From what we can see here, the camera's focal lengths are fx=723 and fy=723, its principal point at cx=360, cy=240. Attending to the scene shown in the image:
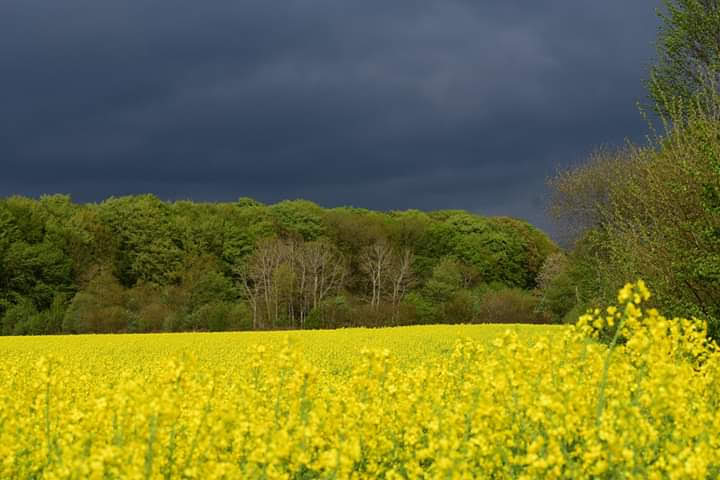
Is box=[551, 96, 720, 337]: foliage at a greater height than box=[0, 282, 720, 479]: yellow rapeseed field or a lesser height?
greater

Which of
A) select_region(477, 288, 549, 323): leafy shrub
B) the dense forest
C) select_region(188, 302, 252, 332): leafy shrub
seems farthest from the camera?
select_region(477, 288, 549, 323): leafy shrub

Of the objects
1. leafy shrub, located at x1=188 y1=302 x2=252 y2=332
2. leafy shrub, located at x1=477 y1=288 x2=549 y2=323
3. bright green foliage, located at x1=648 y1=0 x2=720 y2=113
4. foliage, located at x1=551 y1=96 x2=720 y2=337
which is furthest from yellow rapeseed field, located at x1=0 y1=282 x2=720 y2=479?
leafy shrub, located at x1=477 y1=288 x2=549 y2=323

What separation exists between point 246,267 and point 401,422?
160 ft

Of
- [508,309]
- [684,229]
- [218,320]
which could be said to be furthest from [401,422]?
[508,309]

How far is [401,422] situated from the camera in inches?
269

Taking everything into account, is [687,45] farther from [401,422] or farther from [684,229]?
[401,422]

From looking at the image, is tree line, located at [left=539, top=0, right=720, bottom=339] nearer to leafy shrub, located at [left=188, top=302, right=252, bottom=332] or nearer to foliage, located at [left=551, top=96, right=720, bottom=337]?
foliage, located at [left=551, top=96, right=720, bottom=337]

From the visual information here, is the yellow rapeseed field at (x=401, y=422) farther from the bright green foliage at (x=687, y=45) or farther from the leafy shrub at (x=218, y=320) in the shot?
the leafy shrub at (x=218, y=320)

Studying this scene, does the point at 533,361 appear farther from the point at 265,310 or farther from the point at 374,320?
the point at 265,310

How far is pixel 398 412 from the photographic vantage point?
22.1 feet

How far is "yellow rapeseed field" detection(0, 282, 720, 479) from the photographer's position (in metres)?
4.64

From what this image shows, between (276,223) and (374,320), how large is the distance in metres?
24.4

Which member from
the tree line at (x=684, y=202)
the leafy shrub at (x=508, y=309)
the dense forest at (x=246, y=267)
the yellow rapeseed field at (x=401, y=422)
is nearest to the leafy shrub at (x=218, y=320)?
the dense forest at (x=246, y=267)

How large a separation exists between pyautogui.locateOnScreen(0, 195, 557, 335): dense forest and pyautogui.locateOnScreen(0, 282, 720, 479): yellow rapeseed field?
1390 inches
